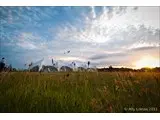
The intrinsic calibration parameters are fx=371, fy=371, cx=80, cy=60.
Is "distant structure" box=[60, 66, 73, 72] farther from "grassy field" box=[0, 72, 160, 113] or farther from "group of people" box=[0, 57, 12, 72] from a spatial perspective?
"group of people" box=[0, 57, 12, 72]

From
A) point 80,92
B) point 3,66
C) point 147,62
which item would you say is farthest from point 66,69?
point 147,62

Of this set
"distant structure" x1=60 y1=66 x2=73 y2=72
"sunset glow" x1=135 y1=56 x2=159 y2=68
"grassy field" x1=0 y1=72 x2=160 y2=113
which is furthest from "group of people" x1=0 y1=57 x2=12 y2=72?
"sunset glow" x1=135 y1=56 x2=159 y2=68

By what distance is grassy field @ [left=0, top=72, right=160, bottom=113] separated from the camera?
360 centimetres

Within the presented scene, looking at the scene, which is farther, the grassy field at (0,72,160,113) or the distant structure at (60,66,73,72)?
the distant structure at (60,66,73,72)

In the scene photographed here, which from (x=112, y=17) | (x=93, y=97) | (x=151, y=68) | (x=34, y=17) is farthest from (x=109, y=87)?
(x=34, y=17)

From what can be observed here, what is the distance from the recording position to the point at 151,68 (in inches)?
147

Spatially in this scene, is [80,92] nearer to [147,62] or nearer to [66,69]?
[66,69]

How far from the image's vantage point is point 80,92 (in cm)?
372

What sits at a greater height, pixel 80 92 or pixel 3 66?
pixel 3 66

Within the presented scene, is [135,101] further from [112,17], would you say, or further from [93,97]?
[112,17]
